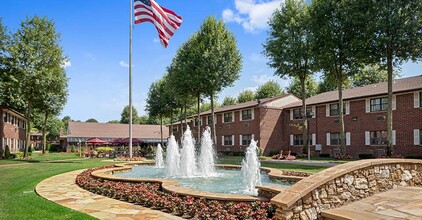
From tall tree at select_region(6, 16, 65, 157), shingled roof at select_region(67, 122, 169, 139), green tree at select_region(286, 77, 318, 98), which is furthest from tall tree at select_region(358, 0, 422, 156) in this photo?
shingled roof at select_region(67, 122, 169, 139)

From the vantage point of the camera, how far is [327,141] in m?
31.3

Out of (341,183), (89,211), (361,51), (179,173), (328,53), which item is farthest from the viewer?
(328,53)

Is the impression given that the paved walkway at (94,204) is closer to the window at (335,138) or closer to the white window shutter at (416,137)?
the white window shutter at (416,137)

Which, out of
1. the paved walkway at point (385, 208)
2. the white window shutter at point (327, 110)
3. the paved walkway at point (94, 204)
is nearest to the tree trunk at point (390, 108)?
the white window shutter at point (327, 110)

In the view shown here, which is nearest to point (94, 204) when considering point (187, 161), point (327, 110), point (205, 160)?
point (187, 161)

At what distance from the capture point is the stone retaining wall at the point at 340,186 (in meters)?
5.59

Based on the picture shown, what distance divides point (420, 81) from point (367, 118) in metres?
4.96

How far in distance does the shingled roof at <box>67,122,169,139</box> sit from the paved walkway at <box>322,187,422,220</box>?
5770 cm

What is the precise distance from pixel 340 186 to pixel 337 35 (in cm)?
2069

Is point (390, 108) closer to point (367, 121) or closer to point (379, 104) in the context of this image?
point (379, 104)

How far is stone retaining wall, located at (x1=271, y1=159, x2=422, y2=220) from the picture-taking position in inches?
220

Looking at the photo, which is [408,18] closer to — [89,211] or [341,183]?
[341,183]

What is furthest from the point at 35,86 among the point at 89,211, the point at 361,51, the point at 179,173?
the point at 361,51

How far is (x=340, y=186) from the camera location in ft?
20.4
